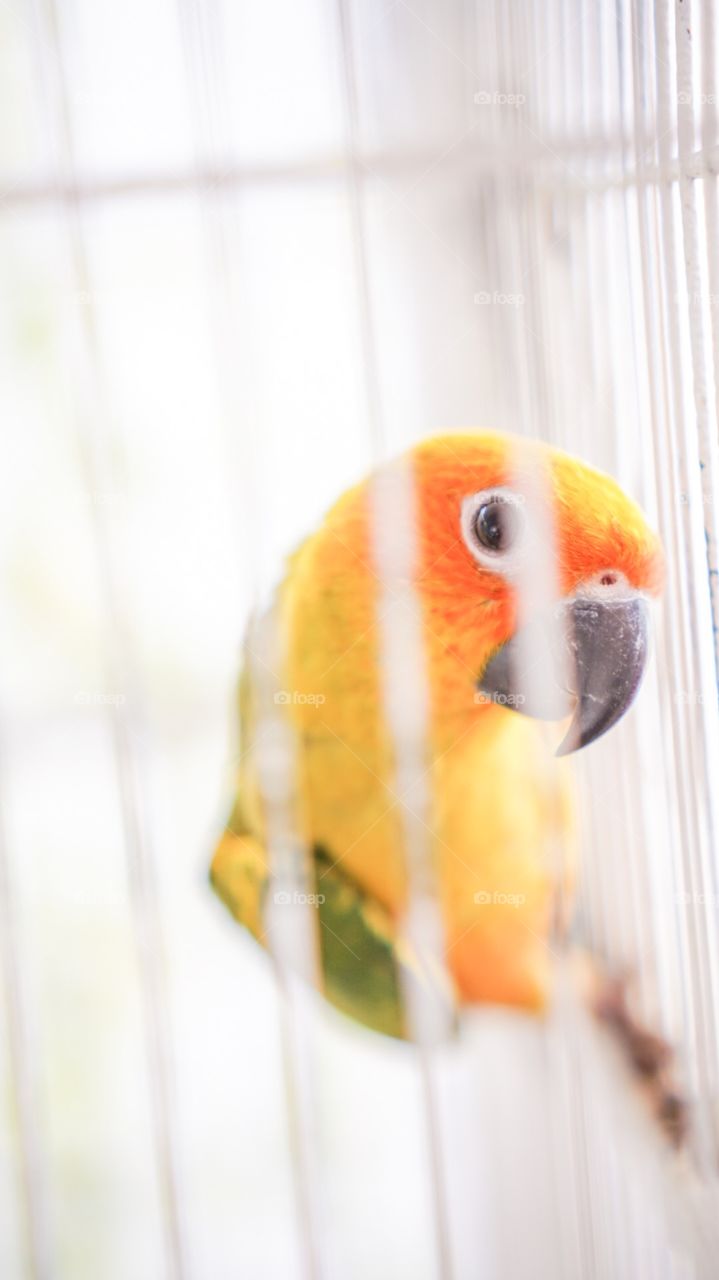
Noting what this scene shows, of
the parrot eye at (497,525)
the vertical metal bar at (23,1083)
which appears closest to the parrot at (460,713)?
the parrot eye at (497,525)

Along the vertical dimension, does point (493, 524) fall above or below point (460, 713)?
above

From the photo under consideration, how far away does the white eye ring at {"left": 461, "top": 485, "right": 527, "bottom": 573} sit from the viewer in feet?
1.80

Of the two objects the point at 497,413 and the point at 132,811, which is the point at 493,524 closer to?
the point at 497,413

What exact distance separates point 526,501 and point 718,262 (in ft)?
0.55

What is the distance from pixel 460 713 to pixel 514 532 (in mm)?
148

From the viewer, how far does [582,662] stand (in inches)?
21.9

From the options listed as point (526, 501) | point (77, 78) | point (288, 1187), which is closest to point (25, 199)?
point (77, 78)

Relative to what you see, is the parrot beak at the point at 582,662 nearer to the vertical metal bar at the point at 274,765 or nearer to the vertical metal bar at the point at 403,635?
the vertical metal bar at the point at 403,635

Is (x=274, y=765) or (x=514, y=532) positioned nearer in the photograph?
(x=514, y=532)

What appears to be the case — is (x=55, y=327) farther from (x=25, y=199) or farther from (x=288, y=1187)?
(x=288, y=1187)

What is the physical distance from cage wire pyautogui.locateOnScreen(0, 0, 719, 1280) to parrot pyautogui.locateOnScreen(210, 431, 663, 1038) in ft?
0.05

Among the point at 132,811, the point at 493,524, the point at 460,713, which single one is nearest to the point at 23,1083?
the point at 132,811

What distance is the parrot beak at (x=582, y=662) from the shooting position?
1.78 feet

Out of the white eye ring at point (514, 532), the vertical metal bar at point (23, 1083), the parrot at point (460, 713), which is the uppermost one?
the white eye ring at point (514, 532)
